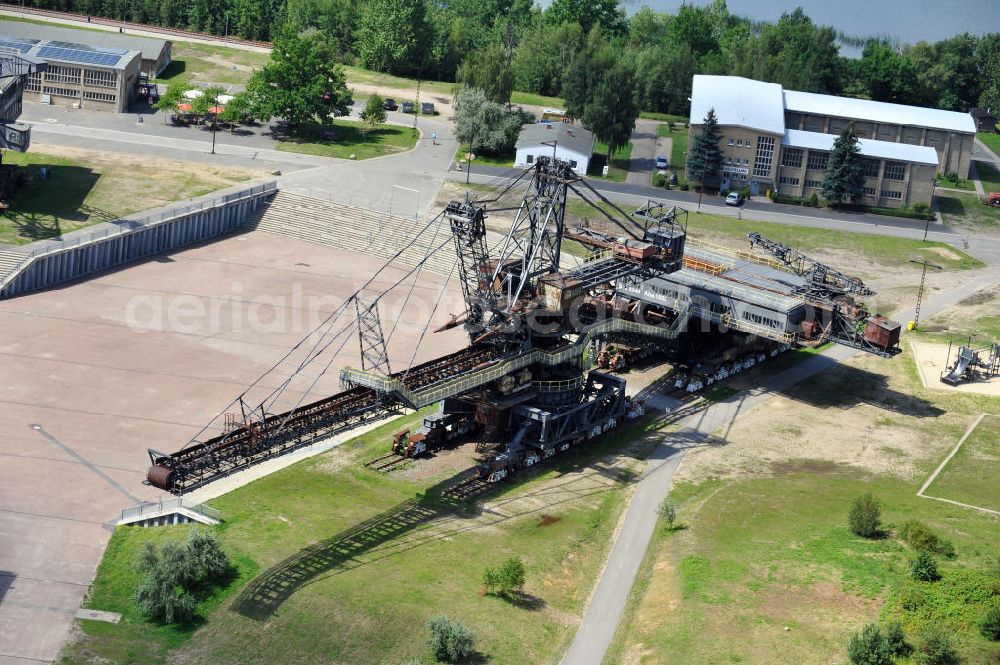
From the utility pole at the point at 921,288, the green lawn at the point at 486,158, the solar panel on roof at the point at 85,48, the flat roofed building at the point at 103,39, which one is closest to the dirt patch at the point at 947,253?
the utility pole at the point at 921,288

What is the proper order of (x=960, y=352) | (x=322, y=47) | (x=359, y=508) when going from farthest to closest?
(x=322, y=47) < (x=960, y=352) < (x=359, y=508)

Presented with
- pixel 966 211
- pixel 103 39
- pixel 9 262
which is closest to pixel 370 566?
pixel 9 262

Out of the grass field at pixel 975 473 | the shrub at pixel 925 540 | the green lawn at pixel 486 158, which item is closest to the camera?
the shrub at pixel 925 540

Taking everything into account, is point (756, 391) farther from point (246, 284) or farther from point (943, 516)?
point (246, 284)

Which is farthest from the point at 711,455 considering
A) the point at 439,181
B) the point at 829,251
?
the point at 439,181

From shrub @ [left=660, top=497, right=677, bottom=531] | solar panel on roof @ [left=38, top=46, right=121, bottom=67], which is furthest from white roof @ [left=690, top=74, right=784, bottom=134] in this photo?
shrub @ [left=660, top=497, right=677, bottom=531]

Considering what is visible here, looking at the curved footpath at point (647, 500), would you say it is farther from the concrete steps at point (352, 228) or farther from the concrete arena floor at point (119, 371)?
the concrete steps at point (352, 228)

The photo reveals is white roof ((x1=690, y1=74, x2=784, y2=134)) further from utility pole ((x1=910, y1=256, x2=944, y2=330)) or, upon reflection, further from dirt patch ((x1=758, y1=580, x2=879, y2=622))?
dirt patch ((x1=758, y1=580, x2=879, y2=622))
